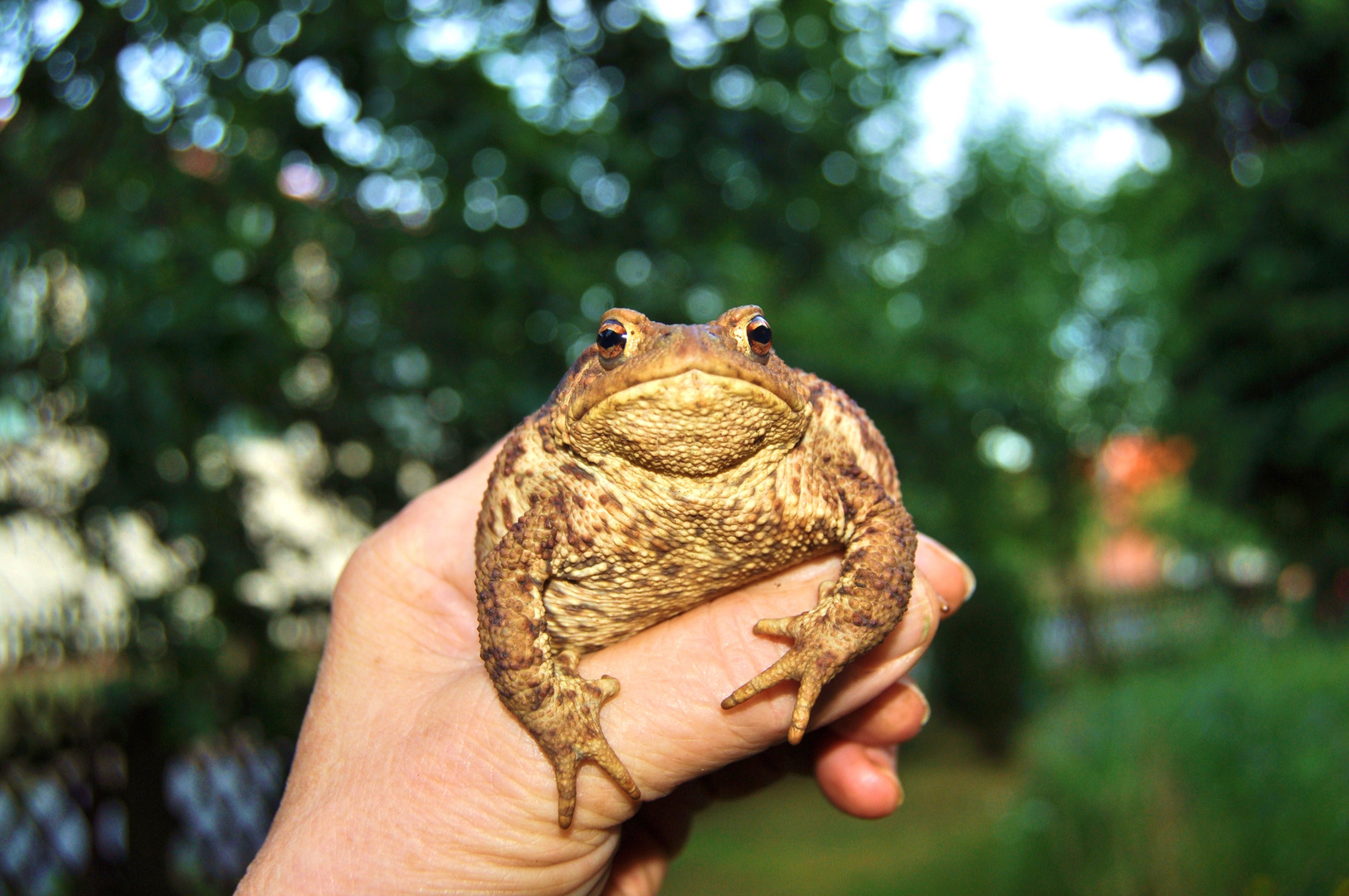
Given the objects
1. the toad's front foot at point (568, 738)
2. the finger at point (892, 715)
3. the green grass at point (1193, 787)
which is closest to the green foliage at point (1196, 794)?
the green grass at point (1193, 787)

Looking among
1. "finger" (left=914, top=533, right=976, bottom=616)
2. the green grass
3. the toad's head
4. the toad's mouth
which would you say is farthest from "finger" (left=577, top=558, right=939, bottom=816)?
the green grass

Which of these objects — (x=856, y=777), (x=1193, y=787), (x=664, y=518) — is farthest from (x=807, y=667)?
(x=1193, y=787)

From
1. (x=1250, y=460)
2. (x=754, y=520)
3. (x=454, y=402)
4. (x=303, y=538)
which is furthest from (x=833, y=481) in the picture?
(x=1250, y=460)

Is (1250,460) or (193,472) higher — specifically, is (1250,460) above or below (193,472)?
below

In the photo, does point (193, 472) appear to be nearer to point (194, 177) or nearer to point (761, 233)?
point (194, 177)

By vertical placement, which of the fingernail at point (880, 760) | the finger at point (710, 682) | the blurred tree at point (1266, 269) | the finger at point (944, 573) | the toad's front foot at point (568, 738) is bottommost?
the blurred tree at point (1266, 269)

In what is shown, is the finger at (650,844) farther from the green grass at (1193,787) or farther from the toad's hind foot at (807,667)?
the green grass at (1193,787)

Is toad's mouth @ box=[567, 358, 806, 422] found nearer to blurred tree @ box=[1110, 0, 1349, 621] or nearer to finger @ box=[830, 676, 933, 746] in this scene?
finger @ box=[830, 676, 933, 746]
